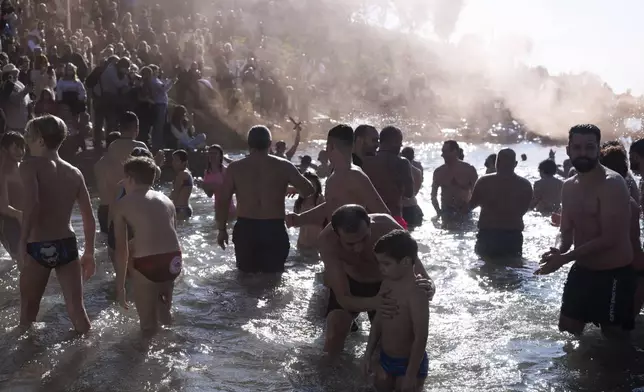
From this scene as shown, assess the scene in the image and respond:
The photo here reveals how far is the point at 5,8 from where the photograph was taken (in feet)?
55.9

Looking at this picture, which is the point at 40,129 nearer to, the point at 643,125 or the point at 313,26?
the point at 643,125

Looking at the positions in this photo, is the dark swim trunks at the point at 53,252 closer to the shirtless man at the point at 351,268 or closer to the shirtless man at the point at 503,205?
the shirtless man at the point at 351,268

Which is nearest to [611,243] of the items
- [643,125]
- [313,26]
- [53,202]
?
[53,202]

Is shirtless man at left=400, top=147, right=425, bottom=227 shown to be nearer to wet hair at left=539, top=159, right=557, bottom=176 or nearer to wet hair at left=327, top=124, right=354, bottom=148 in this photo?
wet hair at left=539, top=159, right=557, bottom=176

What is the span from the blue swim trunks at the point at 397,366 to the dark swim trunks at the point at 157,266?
1.97 m

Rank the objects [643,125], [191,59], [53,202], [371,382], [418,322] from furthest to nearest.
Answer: [643,125] → [191,59] → [53,202] → [371,382] → [418,322]

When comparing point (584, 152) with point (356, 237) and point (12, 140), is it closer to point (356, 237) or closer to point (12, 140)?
point (356, 237)

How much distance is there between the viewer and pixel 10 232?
25.8 feet

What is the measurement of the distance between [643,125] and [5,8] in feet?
123

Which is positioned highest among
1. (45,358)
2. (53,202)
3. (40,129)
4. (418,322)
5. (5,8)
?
(5,8)

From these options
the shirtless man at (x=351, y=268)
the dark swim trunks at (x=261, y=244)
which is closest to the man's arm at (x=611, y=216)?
the shirtless man at (x=351, y=268)

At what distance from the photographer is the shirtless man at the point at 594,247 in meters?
5.71

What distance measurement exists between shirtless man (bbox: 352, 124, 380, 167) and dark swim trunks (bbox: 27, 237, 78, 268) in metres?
3.03

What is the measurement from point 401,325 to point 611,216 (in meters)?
2.11
